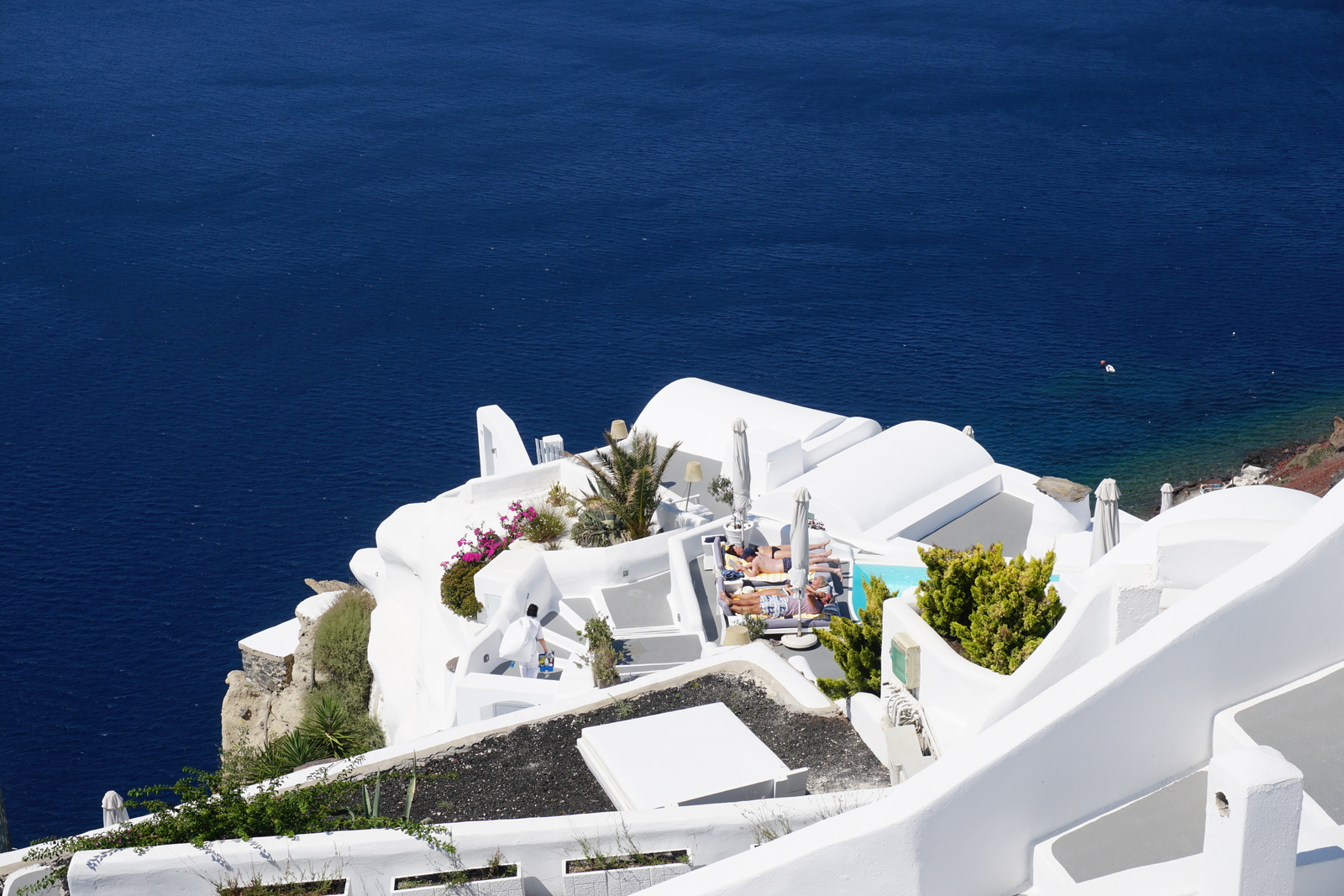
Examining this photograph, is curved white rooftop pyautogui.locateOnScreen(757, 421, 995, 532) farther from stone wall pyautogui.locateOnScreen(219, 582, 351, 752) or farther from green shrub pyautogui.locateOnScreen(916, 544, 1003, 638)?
stone wall pyautogui.locateOnScreen(219, 582, 351, 752)

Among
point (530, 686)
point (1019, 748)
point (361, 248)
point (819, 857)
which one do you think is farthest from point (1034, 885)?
point (361, 248)

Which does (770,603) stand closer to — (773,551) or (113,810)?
(773,551)

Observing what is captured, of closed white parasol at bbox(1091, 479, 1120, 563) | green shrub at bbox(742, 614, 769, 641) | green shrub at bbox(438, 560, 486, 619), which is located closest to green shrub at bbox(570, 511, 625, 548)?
green shrub at bbox(438, 560, 486, 619)

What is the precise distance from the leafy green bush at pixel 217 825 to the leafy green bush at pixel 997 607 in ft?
19.1

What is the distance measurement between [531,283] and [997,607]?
56.0 metres

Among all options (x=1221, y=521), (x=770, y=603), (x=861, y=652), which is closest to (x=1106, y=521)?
(x=770, y=603)

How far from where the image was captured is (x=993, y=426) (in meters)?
53.2

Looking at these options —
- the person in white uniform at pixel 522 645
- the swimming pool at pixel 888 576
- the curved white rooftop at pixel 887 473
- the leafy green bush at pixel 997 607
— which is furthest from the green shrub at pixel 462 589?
the leafy green bush at pixel 997 607

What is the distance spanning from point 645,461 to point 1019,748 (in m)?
17.3

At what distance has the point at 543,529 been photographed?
2605 centimetres

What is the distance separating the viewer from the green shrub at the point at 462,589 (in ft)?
82.8

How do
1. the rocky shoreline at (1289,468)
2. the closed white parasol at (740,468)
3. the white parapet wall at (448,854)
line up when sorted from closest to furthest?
the white parapet wall at (448,854) → the closed white parasol at (740,468) → the rocky shoreline at (1289,468)

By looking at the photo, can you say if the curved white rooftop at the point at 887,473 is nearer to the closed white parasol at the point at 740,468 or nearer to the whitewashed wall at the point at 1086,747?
the closed white parasol at the point at 740,468

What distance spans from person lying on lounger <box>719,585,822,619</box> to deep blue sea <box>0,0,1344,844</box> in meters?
20.9
